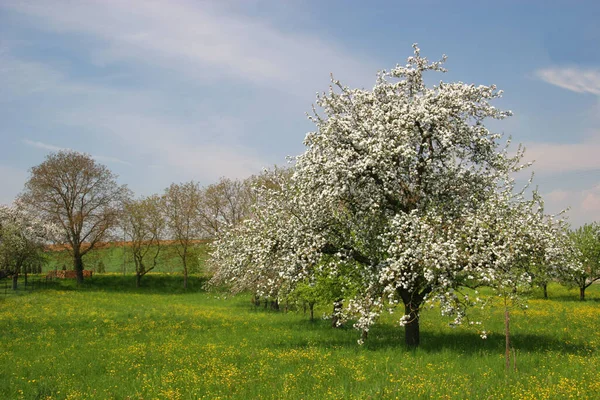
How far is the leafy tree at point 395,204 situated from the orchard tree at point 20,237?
43.1m

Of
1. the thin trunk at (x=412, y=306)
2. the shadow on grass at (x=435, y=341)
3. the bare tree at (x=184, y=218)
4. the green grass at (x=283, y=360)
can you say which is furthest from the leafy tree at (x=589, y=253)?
the bare tree at (x=184, y=218)

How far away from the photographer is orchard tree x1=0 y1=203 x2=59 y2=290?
2165 inches

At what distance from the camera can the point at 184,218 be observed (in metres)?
78.5

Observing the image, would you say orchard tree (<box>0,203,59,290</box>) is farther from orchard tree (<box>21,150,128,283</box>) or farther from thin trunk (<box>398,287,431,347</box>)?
thin trunk (<box>398,287,431,347</box>)

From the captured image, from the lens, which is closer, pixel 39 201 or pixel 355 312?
pixel 355 312

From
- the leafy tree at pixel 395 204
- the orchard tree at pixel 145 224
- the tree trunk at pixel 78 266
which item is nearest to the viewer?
the leafy tree at pixel 395 204

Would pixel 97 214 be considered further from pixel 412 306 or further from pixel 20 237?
pixel 412 306

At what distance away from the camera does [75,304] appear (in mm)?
47219

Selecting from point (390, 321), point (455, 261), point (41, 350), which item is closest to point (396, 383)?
point (455, 261)

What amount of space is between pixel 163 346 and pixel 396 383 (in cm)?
1295

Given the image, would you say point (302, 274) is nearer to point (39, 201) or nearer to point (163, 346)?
point (163, 346)

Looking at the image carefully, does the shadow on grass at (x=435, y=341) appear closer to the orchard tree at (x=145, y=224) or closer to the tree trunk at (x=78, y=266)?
the tree trunk at (x=78, y=266)

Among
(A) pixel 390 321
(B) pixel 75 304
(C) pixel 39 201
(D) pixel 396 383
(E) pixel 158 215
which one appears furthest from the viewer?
(E) pixel 158 215

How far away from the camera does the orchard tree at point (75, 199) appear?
67.2 metres
